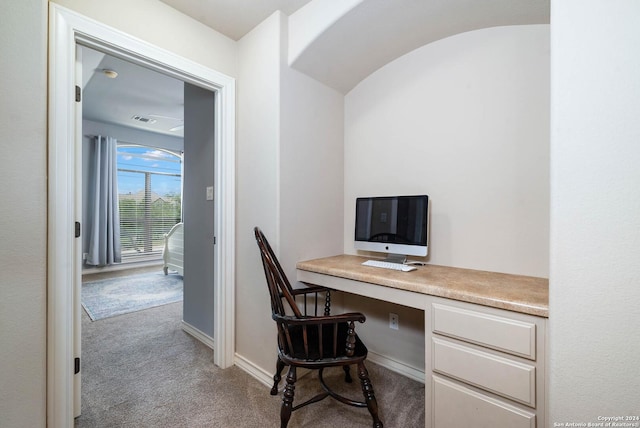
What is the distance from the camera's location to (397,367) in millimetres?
1995

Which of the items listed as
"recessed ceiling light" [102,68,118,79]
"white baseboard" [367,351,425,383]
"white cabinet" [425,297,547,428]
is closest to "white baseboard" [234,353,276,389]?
"white baseboard" [367,351,425,383]

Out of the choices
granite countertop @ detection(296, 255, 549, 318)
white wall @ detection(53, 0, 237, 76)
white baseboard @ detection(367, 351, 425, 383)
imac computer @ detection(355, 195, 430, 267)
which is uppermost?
white wall @ detection(53, 0, 237, 76)

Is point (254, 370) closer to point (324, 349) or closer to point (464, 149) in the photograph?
point (324, 349)

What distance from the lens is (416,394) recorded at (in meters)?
1.74

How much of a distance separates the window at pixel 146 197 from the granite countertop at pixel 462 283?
499cm

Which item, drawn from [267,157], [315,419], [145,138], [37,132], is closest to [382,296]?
[315,419]

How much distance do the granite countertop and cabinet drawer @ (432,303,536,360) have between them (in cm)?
6

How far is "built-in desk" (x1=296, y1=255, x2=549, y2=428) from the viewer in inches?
40.6

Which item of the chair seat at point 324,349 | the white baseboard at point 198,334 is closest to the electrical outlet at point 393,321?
the chair seat at point 324,349

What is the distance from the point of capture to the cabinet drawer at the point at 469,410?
3.52 feet

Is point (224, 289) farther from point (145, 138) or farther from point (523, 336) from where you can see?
point (145, 138)

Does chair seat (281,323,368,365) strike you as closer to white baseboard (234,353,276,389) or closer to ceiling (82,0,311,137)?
white baseboard (234,353,276,389)

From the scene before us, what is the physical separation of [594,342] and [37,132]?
7.28 ft

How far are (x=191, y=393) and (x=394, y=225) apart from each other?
169 centimetres
